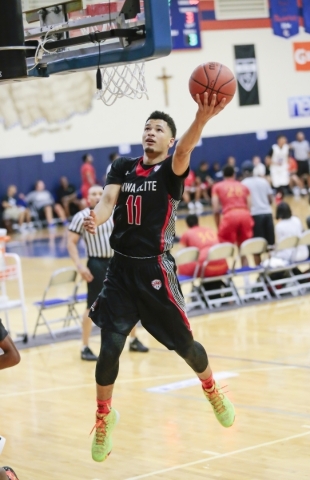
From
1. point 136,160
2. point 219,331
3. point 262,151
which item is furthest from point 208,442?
point 262,151

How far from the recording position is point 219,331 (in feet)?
34.7

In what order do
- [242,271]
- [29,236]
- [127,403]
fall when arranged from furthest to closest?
[29,236] → [242,271] → [127,403]

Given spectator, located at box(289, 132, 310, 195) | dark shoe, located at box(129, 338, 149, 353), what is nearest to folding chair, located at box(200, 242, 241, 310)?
dark shoe, located at box(129, 338, 149, 353)

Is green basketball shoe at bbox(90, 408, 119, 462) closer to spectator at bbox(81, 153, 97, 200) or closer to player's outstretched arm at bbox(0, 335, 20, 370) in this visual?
player's outstretched arm at bbox(0, 335, 20, 370)

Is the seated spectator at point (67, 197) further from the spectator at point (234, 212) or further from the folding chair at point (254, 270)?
the folding chair at point (254, 270)

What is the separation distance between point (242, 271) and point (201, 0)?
795 cm

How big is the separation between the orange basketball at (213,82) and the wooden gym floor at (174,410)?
231 cm

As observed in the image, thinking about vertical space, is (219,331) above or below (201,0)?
below

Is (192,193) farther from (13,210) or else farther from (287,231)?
(287,231)

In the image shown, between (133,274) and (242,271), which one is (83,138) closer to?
(242,271)

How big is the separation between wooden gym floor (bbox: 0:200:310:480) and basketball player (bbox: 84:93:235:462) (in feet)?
2.17

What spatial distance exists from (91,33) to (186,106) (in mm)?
14986

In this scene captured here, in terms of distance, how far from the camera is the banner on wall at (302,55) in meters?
21.3

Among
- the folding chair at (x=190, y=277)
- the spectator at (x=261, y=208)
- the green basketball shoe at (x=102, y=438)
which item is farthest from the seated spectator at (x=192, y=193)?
the green basketball shoe at (x=102, y=438)
